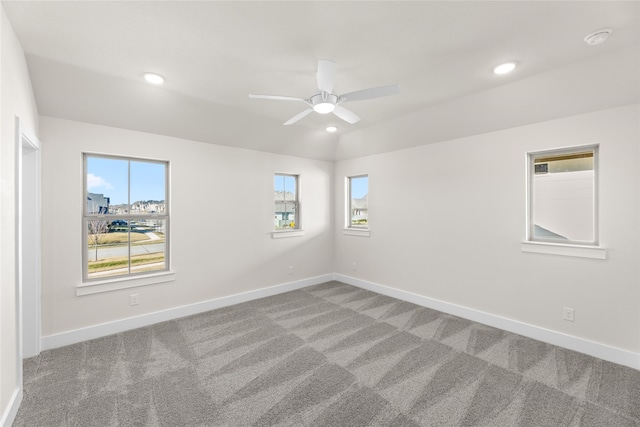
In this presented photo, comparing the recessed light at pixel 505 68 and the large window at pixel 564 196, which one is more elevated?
the recessed light at pixel 505 68

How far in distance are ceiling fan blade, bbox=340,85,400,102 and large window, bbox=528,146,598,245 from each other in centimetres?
211

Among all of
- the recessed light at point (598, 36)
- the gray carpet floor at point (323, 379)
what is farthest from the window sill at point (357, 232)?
the recessed light at point (598, 36)

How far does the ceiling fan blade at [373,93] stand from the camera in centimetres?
232

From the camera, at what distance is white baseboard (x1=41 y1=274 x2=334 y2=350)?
9.96 ft

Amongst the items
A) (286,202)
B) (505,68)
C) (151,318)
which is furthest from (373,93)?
(151,318)

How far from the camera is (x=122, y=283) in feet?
11.1

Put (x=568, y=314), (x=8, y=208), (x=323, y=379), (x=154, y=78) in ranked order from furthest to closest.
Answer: (x=568, y=314), (x=154, y=78), (x=323, y=379), (x=8, y=208)

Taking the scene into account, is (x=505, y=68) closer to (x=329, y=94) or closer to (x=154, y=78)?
(x=329, y=94)

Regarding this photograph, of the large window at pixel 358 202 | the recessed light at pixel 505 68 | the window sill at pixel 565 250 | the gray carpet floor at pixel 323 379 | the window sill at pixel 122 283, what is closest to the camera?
the gray carpet floor at pixel 323 379

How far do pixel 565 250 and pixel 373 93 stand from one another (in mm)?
2633

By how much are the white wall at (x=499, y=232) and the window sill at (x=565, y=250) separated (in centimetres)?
6

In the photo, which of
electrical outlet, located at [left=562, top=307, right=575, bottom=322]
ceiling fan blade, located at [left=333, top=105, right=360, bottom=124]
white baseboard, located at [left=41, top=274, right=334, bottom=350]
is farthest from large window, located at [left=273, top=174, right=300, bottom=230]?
electrical outlet, located at [left=562, top=307, right=575, bottom=322]

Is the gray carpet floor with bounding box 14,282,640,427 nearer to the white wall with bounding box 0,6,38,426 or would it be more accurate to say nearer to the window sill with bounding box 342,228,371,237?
the white wall with bounding box 0,6,38,426

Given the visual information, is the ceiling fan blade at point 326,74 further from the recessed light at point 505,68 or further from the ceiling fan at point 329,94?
the recessed light at point 505,68
